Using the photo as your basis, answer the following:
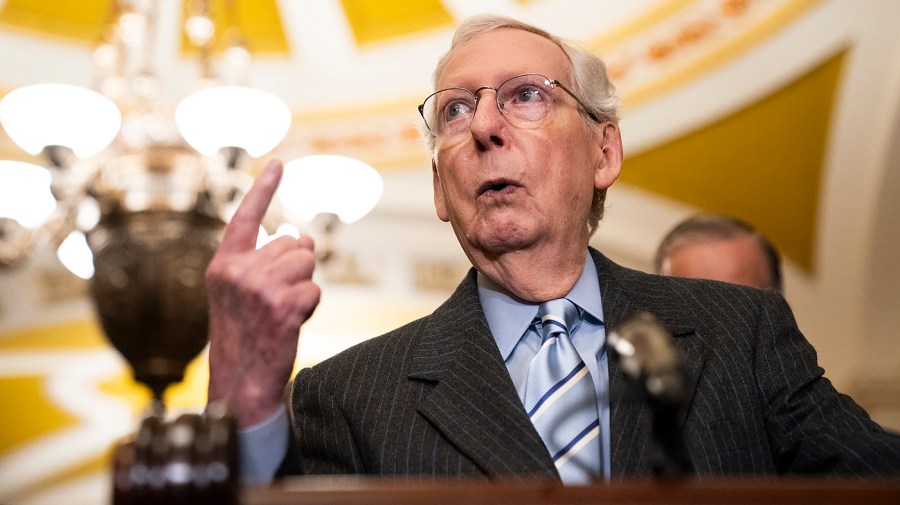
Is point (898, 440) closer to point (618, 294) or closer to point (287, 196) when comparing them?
point (618, 294)

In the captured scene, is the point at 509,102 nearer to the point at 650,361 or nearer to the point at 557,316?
the point at 557,316

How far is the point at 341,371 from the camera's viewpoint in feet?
6.07

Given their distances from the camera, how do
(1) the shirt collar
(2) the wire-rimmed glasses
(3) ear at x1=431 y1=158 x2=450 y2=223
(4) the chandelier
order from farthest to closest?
1. (4) the chandelier
2. (3) ear at x1=431 y1=158 x2=450 y2=223
3. (2) the wire-rimmed glasses
4. (1) the shirt collar

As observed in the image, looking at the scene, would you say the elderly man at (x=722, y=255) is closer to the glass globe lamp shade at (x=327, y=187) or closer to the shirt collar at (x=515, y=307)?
the shirt collar at (x=515, y=307)

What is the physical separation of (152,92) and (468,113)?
10.3 ft

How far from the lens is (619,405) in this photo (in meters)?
1.63

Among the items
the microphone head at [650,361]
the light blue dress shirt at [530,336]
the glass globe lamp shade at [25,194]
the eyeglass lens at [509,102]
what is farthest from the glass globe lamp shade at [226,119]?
the microphone head at [650,361]

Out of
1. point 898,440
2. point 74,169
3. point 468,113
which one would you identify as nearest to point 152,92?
point 74,169

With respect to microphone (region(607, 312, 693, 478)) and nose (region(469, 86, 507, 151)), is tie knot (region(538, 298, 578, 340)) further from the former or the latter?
microphone (region(607, 312, 693, 478))

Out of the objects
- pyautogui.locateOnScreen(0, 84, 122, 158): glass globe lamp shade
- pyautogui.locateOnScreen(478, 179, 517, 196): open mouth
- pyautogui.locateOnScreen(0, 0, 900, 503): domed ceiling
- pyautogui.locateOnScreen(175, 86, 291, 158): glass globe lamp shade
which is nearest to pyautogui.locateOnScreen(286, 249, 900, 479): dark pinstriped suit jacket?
pyautogui.locateOnScreen(478, 179, 517, 196): open mouth

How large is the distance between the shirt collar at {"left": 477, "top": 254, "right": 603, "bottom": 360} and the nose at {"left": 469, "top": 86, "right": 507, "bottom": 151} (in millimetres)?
266

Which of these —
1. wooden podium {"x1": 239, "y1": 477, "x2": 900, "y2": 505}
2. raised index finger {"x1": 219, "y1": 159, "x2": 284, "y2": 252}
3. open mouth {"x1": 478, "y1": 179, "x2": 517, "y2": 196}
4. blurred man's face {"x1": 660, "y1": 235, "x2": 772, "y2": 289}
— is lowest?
wooden podium {"x1": 239, "y1": 477, "x2": 900, "y2": 505}

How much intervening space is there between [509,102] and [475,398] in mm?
649

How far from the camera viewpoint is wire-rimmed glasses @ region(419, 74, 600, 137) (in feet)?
6.68
